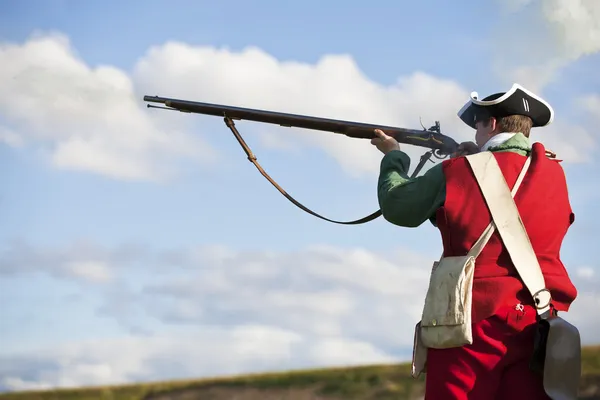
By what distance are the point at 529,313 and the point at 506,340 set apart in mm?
199

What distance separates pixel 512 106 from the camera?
529 centimetres

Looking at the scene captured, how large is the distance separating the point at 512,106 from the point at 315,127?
259cm

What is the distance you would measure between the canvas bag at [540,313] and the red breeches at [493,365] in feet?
0.21

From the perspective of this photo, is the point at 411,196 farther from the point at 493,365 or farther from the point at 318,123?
the point at 318,123

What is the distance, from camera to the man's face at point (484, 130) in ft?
17.5

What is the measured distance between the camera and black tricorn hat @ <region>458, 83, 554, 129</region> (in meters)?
5.29

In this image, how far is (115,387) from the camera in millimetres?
5375

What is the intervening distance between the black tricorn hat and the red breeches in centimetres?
118

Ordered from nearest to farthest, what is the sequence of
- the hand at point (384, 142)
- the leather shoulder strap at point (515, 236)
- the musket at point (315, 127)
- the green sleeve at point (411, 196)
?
the leather shoulder strap at point (515, 236) < the green sleeve at point (411, 196) < the hand at point (384, 142) < the musket at point (315, 127)

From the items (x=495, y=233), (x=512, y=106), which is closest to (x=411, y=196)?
(x=495, y=233)

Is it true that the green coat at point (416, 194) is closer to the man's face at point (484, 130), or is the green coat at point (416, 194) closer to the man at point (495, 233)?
the man at point (495, 233)

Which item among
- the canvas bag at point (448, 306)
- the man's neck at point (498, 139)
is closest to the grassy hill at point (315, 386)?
the canvas bag at point (448, 306)

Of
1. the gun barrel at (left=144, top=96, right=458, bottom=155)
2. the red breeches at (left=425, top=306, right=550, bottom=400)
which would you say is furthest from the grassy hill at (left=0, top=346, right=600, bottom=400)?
the gun barrel at (left=144, top=96, right=458, bottom=155)

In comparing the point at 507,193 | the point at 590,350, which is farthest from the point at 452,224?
the point at 590,350
